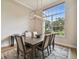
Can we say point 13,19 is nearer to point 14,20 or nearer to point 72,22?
point 14,20

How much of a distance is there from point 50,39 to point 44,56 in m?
0.63

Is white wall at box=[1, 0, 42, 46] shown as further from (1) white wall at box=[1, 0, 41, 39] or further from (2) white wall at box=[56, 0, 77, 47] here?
(2) white wall at box=[56, 0, 77, 47]

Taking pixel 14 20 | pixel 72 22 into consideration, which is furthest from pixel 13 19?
pixel 72 22

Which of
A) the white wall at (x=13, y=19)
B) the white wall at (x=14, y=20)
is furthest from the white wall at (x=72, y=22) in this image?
the white wall at (x=13, y=19)

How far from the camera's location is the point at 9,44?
14.0ft

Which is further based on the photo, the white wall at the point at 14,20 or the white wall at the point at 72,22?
the white wall at the point at 14,20

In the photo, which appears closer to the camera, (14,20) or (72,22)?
(72,22)

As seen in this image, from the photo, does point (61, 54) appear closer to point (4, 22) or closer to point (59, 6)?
point (59, 6)

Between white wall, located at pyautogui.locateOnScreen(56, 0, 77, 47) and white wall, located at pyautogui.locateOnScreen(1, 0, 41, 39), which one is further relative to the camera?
white wall, located at pyautogui.locateOnScreen(1, 0, 41, 39)

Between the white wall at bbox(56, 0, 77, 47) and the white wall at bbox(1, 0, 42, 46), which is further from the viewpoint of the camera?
the white wall at bbox(1, 0, 42, 46)

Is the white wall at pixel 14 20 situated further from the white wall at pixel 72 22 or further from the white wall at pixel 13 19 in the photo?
the white wall at pixel 72 22

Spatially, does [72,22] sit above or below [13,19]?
below

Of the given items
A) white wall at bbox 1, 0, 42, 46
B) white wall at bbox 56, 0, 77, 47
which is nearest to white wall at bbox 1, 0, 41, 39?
white wall at bbox 1, 0, 42, 46

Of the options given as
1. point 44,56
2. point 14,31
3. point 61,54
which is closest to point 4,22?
point 14,31
